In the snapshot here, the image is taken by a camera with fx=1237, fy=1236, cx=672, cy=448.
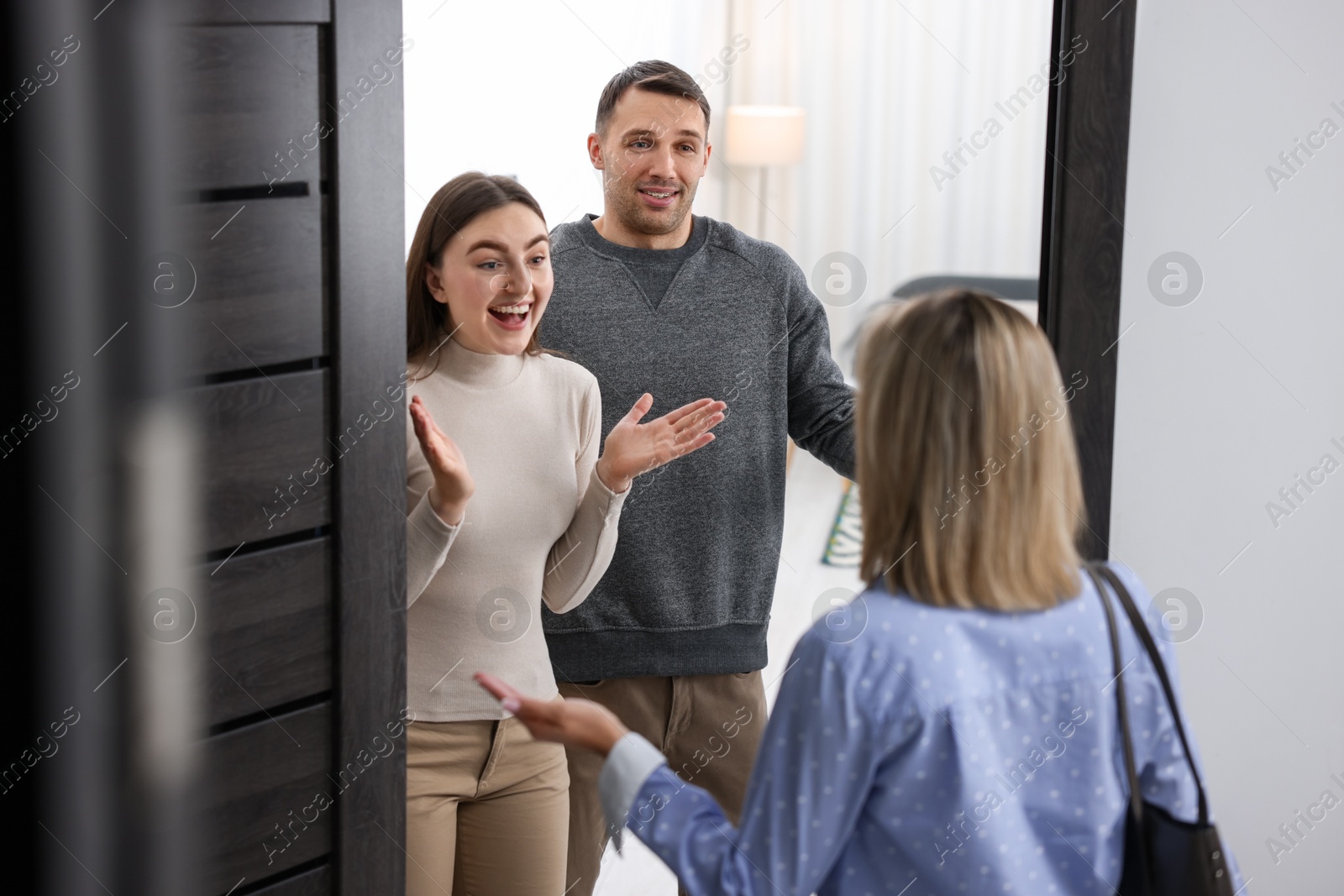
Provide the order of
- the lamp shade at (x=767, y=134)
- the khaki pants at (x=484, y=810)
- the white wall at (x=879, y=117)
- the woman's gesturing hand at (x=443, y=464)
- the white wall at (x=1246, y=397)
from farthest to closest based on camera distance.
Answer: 1. the lamp shade at (x=767, y=134)
2. the white wall at (x=879, y=117)
3. the white wall at (x=1246, y=397)
4. the khaki pants at (x=484, y=810)
5. the woman's gesturing hand at (x=443, y=464)

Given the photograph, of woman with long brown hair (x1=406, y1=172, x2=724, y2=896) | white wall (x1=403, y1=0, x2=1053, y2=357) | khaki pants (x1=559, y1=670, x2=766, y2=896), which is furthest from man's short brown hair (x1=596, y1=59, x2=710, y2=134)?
white wall (x1=403, y1=0, x2=1053, y2=357)

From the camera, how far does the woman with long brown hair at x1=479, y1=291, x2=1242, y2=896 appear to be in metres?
0.93

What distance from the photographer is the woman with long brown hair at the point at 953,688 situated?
3.05 ft

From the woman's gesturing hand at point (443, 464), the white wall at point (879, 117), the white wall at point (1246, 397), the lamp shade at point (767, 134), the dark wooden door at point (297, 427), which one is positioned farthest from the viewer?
the lamp shade at point (767, 134)

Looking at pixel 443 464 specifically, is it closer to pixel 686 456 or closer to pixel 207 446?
pixel 207 446

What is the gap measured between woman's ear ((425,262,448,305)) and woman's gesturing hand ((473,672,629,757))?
569mm

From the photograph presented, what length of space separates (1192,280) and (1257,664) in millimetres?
598

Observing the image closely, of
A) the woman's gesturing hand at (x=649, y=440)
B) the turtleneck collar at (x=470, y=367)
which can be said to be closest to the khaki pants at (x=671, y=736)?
the woman's gesturing hand at (x=649, y=440)

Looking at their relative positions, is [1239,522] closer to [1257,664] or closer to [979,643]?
[1257,664]

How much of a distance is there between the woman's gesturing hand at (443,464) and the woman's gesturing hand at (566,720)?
0.28 m

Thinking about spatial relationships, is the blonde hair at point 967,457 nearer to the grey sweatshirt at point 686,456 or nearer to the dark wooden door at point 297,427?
the dark wooden door at point 297,427

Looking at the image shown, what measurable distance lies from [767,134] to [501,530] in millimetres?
3587

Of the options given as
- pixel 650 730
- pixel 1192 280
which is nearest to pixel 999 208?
pixel 1192 280

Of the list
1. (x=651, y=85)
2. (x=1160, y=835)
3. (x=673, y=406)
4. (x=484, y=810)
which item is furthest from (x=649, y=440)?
(x=1160, y=835)
